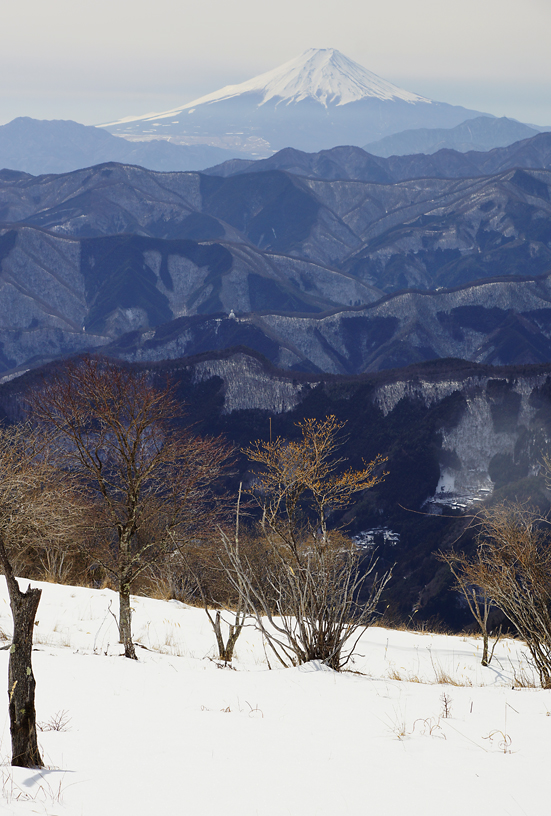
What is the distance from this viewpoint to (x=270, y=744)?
27.0 ft

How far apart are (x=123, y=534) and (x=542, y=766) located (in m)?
12.1

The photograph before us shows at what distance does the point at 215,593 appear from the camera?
49.3m

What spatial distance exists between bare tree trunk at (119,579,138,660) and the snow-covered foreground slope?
1445 millimetres

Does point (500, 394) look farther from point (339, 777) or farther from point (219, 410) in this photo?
point (339, 777)

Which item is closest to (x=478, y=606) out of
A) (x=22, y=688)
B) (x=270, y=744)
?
(x=270, y=744)

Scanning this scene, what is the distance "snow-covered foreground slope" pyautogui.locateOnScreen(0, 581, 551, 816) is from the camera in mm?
6742

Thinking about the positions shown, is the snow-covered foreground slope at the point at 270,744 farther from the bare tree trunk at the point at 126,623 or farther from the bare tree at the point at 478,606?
the bare tree at the point at 478,606

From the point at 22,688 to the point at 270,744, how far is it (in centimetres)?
297

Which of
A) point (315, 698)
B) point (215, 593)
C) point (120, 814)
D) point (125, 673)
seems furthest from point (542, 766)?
point (215, 593)

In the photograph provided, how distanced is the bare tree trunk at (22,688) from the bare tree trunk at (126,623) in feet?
22.0

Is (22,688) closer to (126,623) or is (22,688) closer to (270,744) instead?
(270,744)

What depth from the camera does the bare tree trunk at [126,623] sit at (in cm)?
1473

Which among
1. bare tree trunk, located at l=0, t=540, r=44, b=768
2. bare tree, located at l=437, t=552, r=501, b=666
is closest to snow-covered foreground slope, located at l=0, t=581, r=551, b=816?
bare tree trunk, located at l=0, t=540, r=44, b=768

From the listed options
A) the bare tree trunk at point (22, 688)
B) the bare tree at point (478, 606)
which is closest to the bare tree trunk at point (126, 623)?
the bare tree trunk at point (22, 688)
